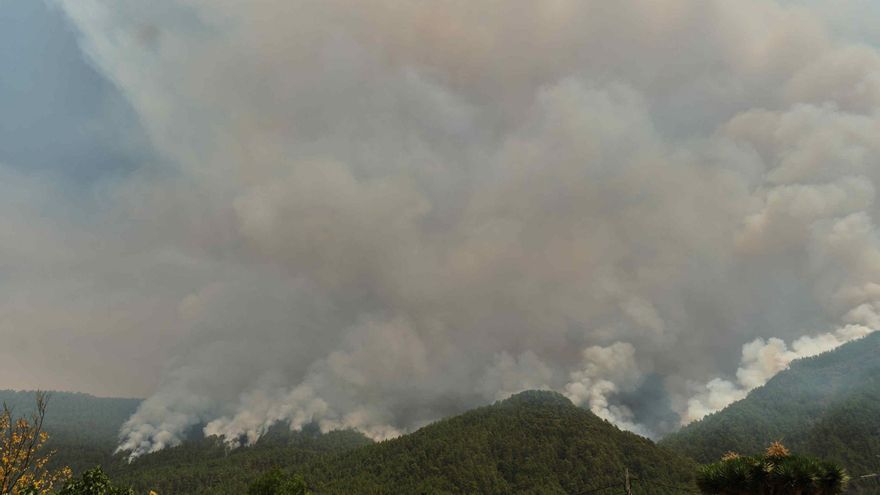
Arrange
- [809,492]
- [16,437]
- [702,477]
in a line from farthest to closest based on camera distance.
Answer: [702,477] → [809,492] → [16,437]

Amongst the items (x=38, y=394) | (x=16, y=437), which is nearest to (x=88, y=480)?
(x=16, y=437)

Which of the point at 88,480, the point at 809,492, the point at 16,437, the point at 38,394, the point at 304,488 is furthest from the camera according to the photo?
the point at 304,488

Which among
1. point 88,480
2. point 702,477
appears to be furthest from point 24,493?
point 702,477

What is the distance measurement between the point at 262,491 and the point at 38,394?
90499mm

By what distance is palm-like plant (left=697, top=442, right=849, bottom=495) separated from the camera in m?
36.5

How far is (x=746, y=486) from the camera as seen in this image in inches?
1486

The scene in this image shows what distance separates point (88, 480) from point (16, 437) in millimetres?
21773

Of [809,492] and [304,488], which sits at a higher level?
[304,488]

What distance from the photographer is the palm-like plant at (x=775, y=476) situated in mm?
36500

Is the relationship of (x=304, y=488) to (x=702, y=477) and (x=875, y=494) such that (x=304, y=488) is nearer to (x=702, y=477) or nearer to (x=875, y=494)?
(x=702, y=477)

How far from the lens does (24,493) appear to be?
3359 centimetres

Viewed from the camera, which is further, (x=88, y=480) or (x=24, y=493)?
(x=88, y=480)

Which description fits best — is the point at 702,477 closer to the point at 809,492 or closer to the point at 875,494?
the point at 809,492

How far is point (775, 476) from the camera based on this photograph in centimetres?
3691
